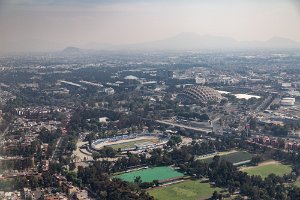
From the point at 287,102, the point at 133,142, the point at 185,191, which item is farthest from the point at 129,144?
the point at 287,102

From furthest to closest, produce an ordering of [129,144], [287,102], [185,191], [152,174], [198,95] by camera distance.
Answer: [198,95] → [287,102] → [129,144] → [152,174] → [185,191]

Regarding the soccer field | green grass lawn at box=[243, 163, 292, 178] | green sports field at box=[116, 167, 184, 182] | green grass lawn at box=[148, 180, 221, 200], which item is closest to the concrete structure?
the soccer field

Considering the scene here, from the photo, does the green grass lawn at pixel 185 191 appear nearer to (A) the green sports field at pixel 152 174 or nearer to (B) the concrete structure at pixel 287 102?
(A) the green sports field at pixel 152 174

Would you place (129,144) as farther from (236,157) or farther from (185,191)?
(185,191)

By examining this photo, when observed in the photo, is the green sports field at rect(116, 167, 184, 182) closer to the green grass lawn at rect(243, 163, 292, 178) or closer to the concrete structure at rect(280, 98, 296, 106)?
the green grass lawn at rect(243, 163, 292, 178)

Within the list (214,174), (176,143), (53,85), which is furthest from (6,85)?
(214,174)
